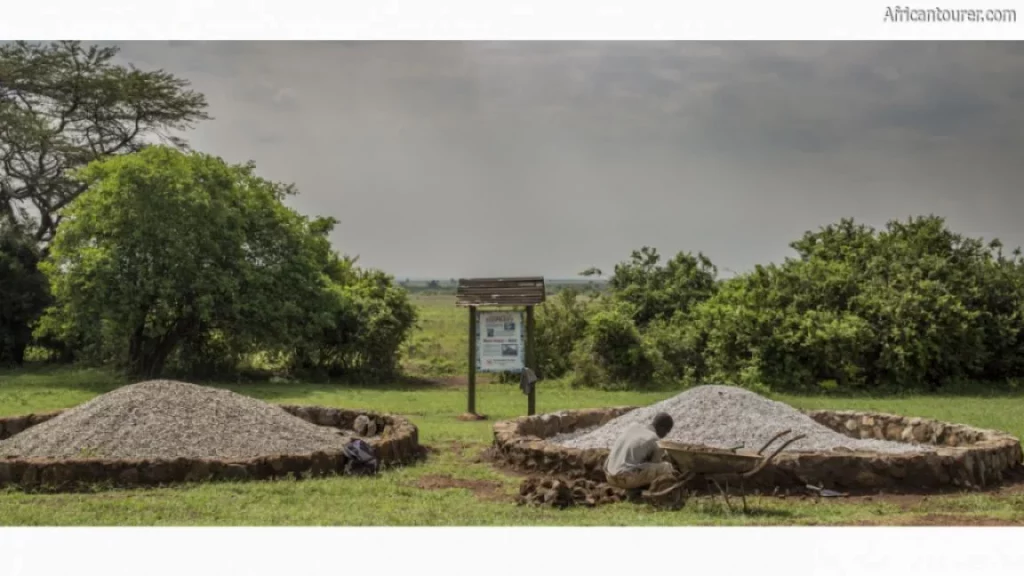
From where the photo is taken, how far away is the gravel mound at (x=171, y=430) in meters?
9.71

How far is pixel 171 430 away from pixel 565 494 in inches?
168

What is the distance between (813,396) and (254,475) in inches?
476

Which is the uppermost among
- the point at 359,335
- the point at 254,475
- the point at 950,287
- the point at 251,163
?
the point at 251,163

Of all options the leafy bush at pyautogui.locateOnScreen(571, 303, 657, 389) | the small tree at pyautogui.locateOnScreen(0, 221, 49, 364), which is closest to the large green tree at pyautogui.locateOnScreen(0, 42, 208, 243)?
the small tree at pyautogui.locateOnScreen(0, 221, 49, 364)

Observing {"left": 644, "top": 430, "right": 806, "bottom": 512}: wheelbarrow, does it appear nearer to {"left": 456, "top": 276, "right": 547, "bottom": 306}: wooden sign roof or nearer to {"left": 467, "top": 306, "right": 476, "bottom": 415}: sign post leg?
{"left": 456, "top": 276, "right": 547, "bottom": 306}: wooden sign roof

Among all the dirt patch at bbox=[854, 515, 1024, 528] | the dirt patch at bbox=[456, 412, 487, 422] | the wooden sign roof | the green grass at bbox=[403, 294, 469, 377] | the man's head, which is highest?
the wooden sign roof

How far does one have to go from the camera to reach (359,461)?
9.87 meters

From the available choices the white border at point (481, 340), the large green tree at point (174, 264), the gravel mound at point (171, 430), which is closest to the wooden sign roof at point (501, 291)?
the white border at point (481, 340)

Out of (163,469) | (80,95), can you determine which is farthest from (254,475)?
(80,95)

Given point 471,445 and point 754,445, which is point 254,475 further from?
point 754,445

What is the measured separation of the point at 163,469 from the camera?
9.18 metres

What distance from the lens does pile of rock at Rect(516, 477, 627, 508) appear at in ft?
27.2

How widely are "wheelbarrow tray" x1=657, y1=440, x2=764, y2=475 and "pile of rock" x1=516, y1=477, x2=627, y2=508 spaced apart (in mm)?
713

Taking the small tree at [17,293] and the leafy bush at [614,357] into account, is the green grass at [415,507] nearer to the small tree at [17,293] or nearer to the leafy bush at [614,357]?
the leafy bush at [614,357]
